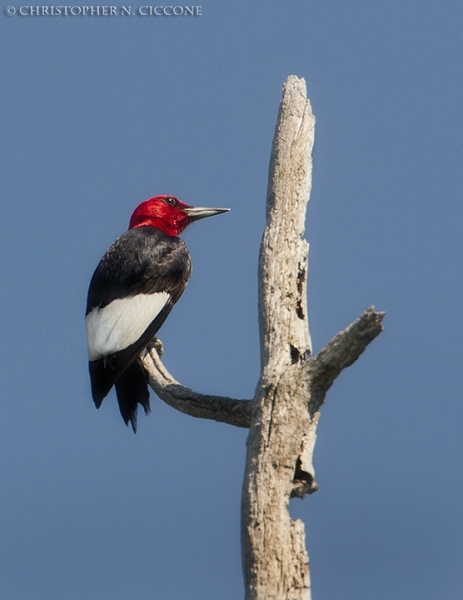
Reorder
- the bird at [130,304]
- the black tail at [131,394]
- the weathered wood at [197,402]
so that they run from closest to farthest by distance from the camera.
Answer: the weathered wood at [197,402] → the bird at [130,304] → the black tail at [131,394]

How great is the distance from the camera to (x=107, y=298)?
548 cm

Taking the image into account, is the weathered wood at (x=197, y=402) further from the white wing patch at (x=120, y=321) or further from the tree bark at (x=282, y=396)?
the white wing patch at (x=120, y=321)

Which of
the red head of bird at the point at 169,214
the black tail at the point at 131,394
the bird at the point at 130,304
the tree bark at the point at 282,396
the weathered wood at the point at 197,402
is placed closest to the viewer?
the tree bark at the point at 282,396

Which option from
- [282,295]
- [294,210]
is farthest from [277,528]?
[294,210]

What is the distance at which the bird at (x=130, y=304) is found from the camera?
5078 millimetres

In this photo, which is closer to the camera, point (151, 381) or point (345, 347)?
point (345, 347)

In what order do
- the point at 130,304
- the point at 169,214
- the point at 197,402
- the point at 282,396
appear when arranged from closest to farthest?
the point at 282,396 → the point at 197,402 → the point at 130,304 → the point at 169,214

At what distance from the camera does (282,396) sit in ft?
11.5

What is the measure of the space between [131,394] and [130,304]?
543 mm

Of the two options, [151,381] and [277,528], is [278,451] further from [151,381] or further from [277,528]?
[151,381]

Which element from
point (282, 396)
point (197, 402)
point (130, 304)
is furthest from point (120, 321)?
point (282, 396)

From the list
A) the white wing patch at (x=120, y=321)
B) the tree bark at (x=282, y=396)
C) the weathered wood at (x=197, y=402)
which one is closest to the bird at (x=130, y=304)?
the white wing patch at (x=120, y=321)

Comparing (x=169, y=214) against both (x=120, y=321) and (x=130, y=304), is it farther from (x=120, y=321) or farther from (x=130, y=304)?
(x=120, y=321)

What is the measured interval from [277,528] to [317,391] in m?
0.53
